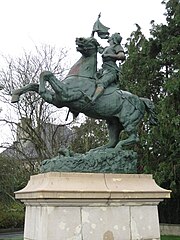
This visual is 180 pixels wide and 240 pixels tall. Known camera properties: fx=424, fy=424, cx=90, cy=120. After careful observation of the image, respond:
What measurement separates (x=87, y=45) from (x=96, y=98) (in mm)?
1029

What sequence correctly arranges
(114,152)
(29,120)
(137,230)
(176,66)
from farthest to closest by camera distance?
(29,120) < (176,66) < (114,152) < (137,230)

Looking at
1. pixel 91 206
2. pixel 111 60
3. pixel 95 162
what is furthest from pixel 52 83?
pixel 91 206

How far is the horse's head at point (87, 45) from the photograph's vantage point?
7.85m

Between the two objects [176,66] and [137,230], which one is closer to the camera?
[137,230]

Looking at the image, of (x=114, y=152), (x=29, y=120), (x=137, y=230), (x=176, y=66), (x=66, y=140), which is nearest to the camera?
(x=137, y=230)

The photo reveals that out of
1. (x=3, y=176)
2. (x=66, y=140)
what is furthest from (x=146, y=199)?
(x=3, y=176)

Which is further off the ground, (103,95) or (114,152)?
(103,95)

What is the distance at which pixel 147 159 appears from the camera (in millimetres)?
18469

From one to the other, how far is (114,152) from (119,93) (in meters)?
1.18

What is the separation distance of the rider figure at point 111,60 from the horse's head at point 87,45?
0.78ft

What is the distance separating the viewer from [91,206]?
22.5 feet

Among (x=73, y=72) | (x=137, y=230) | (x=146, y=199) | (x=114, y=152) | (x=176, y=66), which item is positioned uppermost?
(x=176, y=66)

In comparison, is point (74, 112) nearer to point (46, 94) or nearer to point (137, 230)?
point (46, 94)

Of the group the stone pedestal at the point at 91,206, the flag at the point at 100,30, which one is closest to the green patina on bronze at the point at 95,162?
the stone pedestal at the point at 91,206
